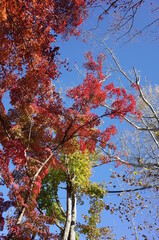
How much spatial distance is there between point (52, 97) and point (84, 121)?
3.41 ft

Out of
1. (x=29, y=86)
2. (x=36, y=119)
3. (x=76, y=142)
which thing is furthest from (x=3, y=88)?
(x=76, y=142)

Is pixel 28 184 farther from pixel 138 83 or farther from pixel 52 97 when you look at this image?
pixel 138 83

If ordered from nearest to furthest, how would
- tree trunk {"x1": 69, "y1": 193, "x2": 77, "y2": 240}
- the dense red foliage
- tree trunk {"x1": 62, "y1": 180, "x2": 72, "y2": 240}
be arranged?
the dense red foliage, tree trunk {"x1": 62, "y1": 180, "x2": 72, "y2": 240}, tree trunk {"x1": 69, "y1": 193, "x2": 77, "y2": 240}

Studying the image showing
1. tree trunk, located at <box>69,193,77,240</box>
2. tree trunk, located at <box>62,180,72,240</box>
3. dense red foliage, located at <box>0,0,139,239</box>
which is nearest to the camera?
dense red foliage, located at <box>0,0,139,239</box>

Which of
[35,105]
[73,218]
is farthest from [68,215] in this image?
A: [35,105]

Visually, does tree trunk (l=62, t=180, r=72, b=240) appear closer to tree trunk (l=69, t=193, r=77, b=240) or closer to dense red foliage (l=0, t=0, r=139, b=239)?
tree trunk (l=69, t=193, r=77, b=240)

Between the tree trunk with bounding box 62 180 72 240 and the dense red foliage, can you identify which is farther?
the tree trunk with bounding box 62 180 72 240

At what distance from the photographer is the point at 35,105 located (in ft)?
22.3

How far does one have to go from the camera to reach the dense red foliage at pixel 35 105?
525 cm

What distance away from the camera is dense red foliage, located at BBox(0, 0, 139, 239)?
5.25 meters

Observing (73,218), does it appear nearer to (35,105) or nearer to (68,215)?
(68,215)

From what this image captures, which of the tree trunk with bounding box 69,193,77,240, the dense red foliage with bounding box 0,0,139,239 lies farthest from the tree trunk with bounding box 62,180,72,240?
the dense red foliage with bounding box 0,0,139,239

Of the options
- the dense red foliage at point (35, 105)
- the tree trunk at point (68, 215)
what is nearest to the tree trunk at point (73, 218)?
the tree trunk at point (68, 215)

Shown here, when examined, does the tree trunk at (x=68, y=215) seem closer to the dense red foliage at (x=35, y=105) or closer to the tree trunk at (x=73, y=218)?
the tree trunk at (x=73, y=218)
